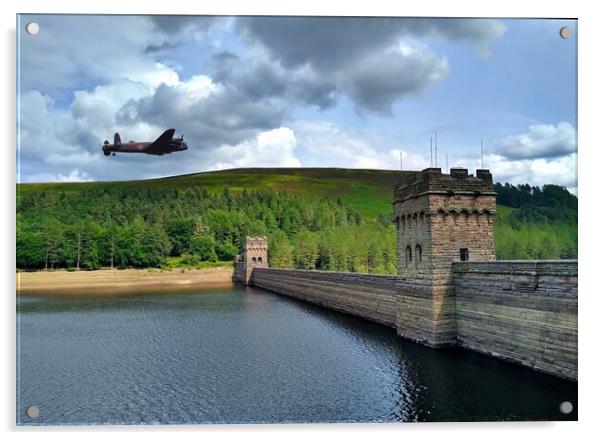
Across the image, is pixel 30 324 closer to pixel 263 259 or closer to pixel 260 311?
pixel 260 311

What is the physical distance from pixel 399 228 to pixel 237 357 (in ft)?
32.6

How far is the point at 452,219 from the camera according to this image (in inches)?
862

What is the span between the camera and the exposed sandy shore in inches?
2366

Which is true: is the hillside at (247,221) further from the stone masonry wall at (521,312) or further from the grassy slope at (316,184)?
the stone masonry wall at (521,312)

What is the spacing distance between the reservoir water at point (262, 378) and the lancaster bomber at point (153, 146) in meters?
7.81

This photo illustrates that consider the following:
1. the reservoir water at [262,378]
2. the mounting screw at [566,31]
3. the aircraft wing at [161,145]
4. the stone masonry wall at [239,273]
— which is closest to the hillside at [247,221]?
the stone masonry wall at [239,273]

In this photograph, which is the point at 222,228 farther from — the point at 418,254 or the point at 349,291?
the point at 418,254

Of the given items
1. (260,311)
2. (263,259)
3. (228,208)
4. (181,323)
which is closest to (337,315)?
(260,311)

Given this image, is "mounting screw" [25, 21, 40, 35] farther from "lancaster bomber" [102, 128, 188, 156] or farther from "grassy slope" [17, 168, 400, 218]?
"grassy slope" [17, 168, 400, 218]

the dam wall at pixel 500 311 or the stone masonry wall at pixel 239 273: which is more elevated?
the dam wall at pixel 500 311

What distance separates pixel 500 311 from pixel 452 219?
4877 mm

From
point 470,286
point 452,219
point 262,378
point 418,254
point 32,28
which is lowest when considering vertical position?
point 262,378

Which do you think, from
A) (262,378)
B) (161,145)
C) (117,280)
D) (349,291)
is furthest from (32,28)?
(117,280)

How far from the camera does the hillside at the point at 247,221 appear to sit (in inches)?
2341
